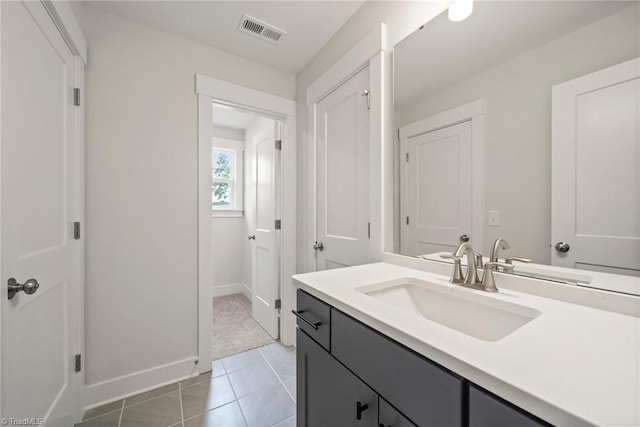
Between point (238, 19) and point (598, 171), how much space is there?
2.02m

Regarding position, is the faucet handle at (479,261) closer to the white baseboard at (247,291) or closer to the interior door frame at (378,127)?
the interior door frame at (378,127)

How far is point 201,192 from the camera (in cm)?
195

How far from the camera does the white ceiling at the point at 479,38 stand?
2.73ft

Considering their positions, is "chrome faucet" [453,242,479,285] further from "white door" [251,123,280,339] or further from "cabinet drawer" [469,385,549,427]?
"white door" [251,123,280,339]

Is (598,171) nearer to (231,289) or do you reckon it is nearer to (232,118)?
(232,118)

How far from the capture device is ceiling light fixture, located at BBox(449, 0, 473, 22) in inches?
43.7

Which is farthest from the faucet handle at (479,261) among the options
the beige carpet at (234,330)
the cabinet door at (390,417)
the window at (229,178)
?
the window at (229,178)

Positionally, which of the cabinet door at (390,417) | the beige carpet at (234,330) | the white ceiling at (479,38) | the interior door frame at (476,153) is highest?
the white ceiling at (479,38)

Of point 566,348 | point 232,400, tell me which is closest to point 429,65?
point 566,348

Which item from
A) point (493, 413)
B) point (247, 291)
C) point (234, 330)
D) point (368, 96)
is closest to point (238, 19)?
point (368, 96)

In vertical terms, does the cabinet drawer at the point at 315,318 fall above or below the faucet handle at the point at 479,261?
below

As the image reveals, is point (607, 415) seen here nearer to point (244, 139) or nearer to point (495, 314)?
point (495, 314)

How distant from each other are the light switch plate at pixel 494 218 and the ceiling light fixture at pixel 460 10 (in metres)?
0.86

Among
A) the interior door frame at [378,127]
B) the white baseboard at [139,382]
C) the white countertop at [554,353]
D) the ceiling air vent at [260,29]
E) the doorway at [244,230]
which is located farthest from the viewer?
the doorway at [244,230]
